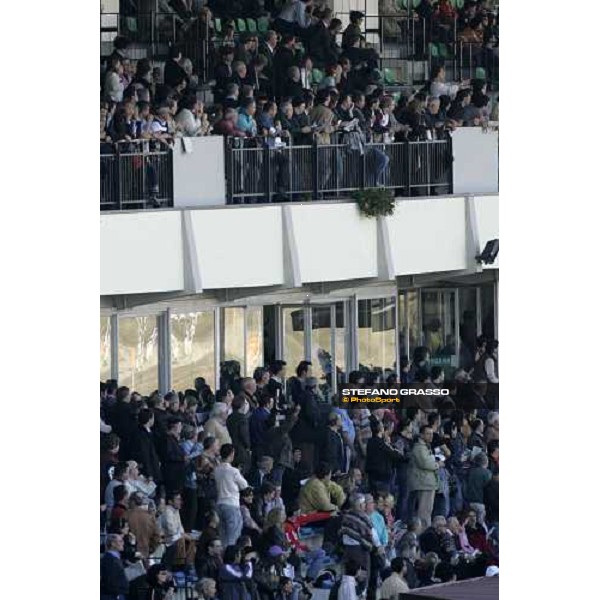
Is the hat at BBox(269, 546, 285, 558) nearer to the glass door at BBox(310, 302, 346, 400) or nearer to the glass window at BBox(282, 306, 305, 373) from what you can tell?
the glass door at BBox(310, 302, 346, 400)

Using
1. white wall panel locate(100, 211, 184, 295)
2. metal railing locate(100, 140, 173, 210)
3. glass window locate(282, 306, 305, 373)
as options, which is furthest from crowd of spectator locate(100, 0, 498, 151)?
glass window locate(282, 306, 305, 373)

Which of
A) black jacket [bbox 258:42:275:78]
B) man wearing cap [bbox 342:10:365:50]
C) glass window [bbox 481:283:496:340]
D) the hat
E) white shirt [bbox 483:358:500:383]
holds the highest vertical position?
man wearing cap [bbox 342:10:365:50]

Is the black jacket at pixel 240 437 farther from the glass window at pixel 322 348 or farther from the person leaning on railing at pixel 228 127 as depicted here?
the person leaning on railing at pixel 228 127

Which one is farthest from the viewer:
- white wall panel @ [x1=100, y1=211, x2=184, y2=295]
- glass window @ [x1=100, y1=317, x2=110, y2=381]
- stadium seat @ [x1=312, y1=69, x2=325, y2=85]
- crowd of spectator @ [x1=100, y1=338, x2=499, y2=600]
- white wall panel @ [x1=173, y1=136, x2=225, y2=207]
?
stadium seat @ [x1=312, y1=69, x2=325, y2=85]

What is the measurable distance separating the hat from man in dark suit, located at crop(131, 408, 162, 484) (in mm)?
931

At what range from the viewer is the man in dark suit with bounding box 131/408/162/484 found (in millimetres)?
18656

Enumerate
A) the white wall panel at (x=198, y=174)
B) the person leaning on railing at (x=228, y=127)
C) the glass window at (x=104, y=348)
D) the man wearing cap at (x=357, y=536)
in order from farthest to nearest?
the man wearing cap at (x=357, y=536), the person leaning on railing at (x=228, y=127), the white wall panel at (x=198, y=174), the glass window at (x=104, y=348)

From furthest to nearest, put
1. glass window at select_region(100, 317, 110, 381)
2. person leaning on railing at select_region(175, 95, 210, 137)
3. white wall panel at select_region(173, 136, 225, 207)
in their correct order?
person leaning on railing at select_region(175, 95, 210, 137) → white wall panel at select_region(173, 136, 225, 207) → glass window at select_region(100, 317, 110, 381)

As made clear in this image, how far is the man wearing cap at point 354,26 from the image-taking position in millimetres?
19031

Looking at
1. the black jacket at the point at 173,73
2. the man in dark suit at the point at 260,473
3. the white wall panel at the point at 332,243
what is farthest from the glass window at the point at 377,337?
the black jacket at the point at 173,73

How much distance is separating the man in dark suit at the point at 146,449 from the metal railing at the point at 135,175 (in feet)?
4.99
